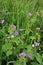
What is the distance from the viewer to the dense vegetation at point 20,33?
2145 mm

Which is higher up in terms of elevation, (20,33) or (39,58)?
(20,33)

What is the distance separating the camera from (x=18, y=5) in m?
2.64

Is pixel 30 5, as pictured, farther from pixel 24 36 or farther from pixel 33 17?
pixel 24 36

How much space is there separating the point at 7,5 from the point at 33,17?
0.40m

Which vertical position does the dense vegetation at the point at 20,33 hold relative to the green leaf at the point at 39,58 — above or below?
above

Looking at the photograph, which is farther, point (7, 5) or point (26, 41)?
point (7, 5)

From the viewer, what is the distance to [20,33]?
232 cm

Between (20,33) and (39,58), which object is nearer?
(39,58)

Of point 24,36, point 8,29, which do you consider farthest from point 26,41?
point 8,29

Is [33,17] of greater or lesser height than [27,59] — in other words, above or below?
above

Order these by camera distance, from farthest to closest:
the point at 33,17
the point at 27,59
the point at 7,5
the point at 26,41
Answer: the point at 7,5
the point at 33,17
the point at 26,41
the point at 27,59

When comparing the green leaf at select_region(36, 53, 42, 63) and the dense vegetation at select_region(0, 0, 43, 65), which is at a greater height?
the dense vegetation at select_region(0, 0, 43, 65)

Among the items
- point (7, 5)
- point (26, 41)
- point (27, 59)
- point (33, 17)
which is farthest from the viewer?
point (7, 5)

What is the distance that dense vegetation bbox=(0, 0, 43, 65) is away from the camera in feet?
7.04
